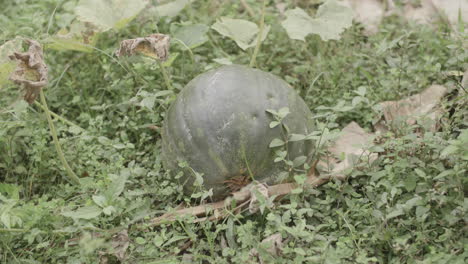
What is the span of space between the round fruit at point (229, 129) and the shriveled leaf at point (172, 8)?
1211mm

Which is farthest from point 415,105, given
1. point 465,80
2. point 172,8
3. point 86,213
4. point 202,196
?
point 86,213

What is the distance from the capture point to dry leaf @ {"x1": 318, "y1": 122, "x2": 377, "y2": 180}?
288 centimetres

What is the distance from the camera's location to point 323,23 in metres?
3.52

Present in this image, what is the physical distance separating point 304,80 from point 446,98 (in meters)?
0.93

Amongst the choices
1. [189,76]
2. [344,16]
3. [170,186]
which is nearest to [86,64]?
[189,76]

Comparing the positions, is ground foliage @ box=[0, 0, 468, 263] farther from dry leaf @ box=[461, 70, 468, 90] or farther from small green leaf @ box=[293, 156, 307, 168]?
small green leaf @ box=[293, 156, 307, 168]

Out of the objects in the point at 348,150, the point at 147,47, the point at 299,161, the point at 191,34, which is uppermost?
the point at 147,47

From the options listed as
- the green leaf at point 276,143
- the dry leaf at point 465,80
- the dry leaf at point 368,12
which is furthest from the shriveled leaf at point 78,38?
the dry leaf at point 465,80

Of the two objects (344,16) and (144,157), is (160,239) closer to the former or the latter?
(144,157)

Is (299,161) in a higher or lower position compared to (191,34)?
lower

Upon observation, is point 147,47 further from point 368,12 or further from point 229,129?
point 368,12

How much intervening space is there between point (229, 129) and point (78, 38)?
1.40 metres

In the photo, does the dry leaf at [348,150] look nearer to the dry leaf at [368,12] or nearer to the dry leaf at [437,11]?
the dry leaf at [368,12]

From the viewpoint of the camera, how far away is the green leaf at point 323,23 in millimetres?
3439
